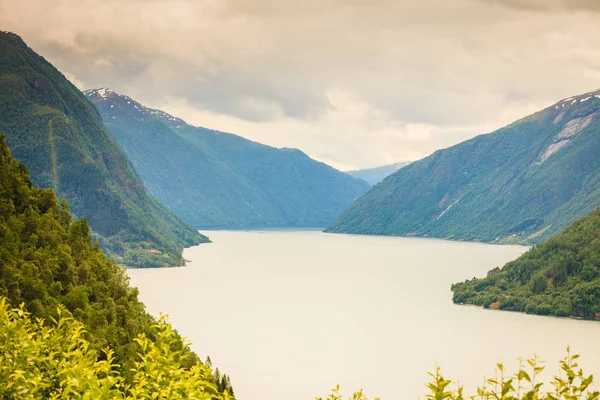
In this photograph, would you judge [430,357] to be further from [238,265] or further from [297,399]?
[238,265]

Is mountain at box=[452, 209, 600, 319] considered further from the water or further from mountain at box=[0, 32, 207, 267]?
mountain at box=[0, 32, 207, 267]

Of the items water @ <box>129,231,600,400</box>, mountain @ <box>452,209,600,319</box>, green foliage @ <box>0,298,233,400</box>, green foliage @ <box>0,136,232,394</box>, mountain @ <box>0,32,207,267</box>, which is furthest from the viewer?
mountain @ <box>0,32,207,267</box>

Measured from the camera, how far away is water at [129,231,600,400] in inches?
2506

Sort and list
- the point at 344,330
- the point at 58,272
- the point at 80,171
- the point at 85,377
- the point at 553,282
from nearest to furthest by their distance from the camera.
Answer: the point at 85,377
the point at 58,272
the point at 344,330
the point at 553,282
the point at 80,171

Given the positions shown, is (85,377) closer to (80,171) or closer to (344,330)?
(344,330)

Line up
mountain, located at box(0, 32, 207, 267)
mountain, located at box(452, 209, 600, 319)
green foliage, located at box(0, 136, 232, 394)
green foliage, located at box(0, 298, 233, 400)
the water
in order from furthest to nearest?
mountain, located at box(0, 32, 207, 267)
mountain, located at box(452, 209, 600, 319)
the water
green foliage, located at box(0, 136, 232, 394)
green foliage, located at box(0, 298, 233, 400)

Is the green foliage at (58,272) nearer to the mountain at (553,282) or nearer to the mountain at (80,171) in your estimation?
the mountain at (553,282)

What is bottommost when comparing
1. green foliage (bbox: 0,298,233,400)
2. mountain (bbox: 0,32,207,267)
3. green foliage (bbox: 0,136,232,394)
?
green foliage (bbox: 0,298,233,400)

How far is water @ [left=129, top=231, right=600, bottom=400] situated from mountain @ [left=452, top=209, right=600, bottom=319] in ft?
9.44

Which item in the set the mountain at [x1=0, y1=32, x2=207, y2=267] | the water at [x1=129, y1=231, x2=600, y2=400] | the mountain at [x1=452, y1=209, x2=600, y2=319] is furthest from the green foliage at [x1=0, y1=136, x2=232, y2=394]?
the mountain at [x1=0, y1=32, x2=207, y2=267]

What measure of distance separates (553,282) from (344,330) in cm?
3287

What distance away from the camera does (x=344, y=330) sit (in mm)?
86312

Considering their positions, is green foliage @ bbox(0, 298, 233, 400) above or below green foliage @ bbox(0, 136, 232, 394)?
below

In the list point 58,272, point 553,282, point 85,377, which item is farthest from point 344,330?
point 85,377
